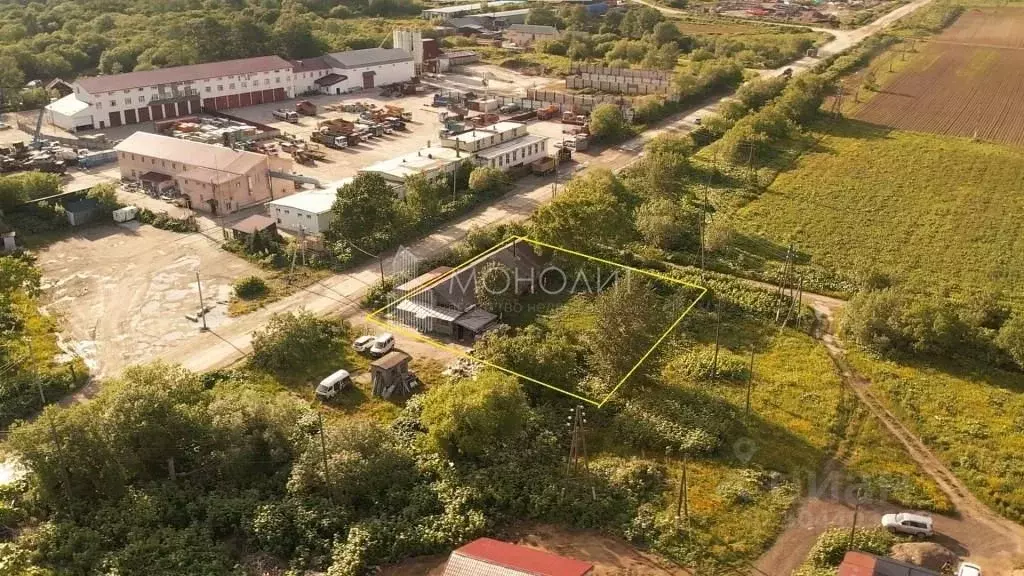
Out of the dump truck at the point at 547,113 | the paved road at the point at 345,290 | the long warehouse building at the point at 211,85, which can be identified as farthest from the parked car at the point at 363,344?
the long warehouse building at the point at 211,85

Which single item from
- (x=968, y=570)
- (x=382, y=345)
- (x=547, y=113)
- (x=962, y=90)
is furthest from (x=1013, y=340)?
(x=962, y=90)

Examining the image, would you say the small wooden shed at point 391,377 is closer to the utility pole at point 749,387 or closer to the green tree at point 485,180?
the utility pole at point 749,387

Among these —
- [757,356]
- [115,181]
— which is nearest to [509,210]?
[757,356]

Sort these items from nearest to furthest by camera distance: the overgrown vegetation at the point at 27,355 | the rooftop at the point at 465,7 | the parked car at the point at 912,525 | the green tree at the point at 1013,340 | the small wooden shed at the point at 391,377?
1. the parked car at the point at 912,525
2. the overgrown vegetation at the point at 27,355
3. the small wooden shed at the point at 391,377
4. the green tree at the point at 1013,340
5. the rooftop at the point at 465,7

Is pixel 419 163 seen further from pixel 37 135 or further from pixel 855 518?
pixel 855 518

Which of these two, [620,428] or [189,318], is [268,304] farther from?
[620,428]

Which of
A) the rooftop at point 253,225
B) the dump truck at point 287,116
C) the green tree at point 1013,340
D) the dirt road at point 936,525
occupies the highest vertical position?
the dump truck at point 287,116

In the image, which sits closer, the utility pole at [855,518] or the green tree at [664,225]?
the utility pole at [855,518]
